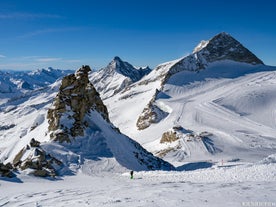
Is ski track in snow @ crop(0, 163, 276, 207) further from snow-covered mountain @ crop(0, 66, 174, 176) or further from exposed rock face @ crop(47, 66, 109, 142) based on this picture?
exposed rock face @ crop(47, 66, 109, 142)

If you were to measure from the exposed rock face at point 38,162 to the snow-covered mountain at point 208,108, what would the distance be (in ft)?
97.7

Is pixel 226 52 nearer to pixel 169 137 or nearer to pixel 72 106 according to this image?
pixel 169 137

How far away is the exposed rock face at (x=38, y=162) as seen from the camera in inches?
1323

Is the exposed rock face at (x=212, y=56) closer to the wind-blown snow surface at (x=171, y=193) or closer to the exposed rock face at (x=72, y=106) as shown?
the exposed rock face at (x=72, y=106)

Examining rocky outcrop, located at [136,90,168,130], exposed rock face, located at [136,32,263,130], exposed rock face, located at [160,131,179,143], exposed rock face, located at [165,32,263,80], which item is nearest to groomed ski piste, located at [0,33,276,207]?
rocky outcrop, located at [136,90,168,130]

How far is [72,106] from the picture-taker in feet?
154

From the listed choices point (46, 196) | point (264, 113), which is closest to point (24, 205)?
point (46, 196)

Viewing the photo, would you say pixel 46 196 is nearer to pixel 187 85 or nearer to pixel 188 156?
pixel 188 156

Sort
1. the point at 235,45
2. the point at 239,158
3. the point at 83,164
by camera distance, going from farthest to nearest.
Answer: the point at 235,45 < the point at 239,158 < the point at 83,164

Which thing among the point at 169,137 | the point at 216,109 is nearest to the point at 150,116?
the point at 216,109

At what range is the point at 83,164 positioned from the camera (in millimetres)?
39562

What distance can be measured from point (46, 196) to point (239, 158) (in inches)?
1798

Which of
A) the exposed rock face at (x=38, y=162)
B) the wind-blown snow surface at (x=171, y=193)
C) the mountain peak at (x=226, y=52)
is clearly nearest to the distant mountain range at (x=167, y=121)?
the exposed rock face at (x=38, y=162)

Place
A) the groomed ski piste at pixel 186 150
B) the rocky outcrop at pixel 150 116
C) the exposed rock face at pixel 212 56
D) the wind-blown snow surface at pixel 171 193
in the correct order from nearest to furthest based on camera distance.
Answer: the wind-blown snow surface at pixel 171 193
the groomed ski piste at pixel 186 150
the rocky outcrop at pixel 150 116
the exposed rock face at pixel 212 56
